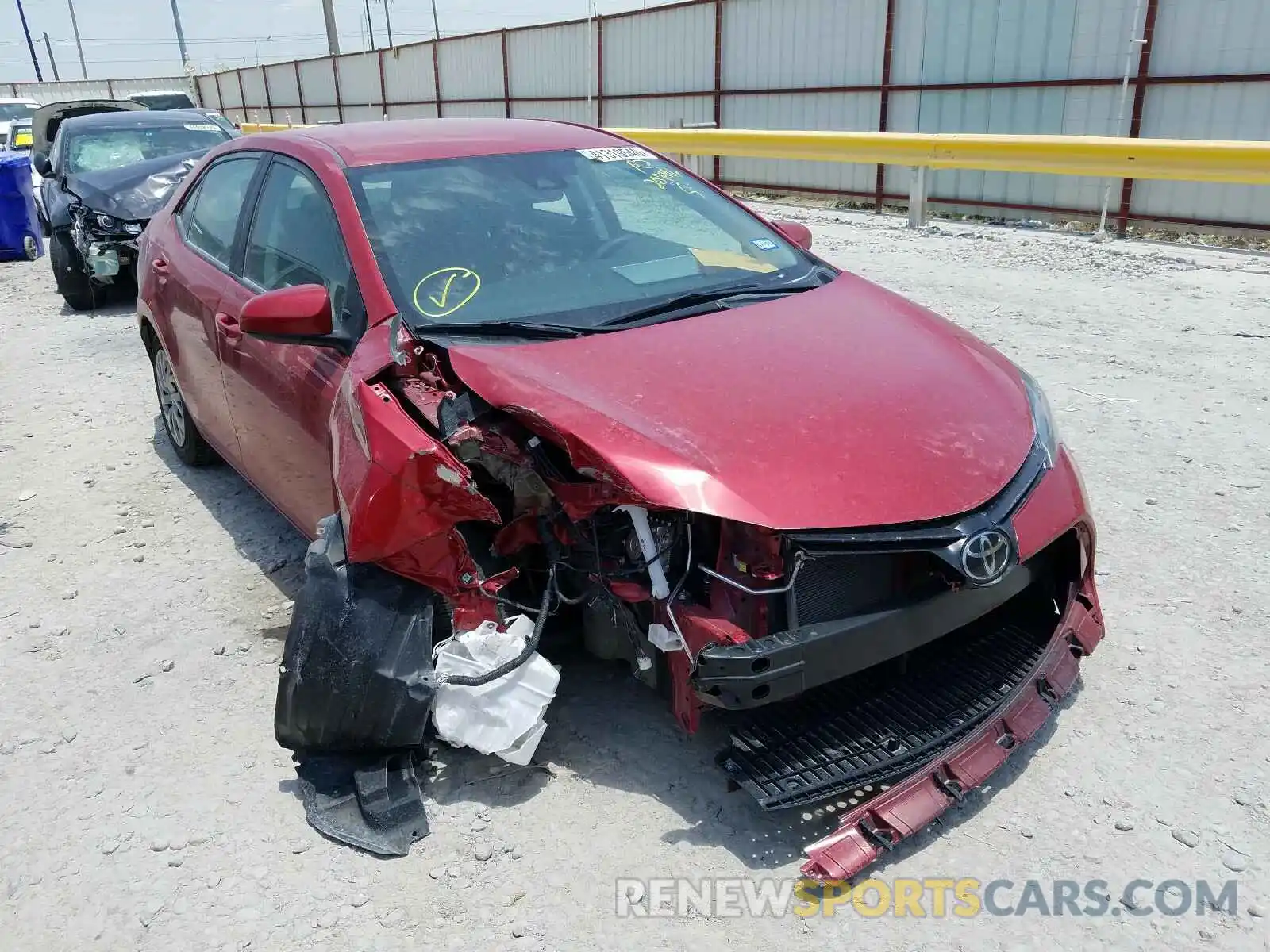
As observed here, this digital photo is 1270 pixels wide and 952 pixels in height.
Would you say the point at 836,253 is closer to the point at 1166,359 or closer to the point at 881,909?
the point at 1166,359

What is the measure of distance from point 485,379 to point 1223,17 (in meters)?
11.0

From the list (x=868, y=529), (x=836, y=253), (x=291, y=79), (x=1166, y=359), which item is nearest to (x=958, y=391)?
(x=868, y=529)

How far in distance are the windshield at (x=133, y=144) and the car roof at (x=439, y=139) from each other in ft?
24.0

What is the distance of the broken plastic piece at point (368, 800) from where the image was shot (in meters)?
2.61

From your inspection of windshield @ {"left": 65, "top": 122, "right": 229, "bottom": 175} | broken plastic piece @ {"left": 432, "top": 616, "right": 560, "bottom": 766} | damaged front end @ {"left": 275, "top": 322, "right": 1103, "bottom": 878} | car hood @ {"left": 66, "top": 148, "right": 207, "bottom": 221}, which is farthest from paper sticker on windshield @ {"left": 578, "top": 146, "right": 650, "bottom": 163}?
windshield @ {"left": 65, "top": 122, "right": 229, "bottom": 175}

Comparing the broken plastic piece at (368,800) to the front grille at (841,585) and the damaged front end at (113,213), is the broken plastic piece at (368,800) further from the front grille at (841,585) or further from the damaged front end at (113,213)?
the damaged front end at (113,213)

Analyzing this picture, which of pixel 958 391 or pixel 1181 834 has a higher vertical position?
pixel 958 391

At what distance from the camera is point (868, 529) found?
7.80ft

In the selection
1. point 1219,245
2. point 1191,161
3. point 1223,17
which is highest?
point 1223,17

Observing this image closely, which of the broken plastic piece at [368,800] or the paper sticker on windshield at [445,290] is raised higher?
the paper sticker on windshield at [445,290]

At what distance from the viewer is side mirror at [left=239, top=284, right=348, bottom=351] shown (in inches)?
122

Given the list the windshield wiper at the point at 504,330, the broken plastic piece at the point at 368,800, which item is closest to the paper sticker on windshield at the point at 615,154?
the windshield wiper at the point at 504,330

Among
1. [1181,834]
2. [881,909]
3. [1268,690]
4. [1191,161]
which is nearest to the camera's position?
[881,909]

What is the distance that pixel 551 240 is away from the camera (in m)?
3.49
